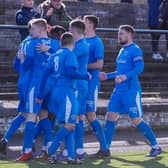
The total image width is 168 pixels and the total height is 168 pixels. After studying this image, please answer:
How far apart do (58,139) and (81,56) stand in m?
1.25

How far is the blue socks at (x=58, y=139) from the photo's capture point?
9891 mm

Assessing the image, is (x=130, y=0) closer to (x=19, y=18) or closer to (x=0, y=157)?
(x=19, y=18)

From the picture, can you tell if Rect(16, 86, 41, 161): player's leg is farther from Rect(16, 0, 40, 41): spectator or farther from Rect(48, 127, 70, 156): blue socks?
Rect(16, 0, 40, 41): spectator

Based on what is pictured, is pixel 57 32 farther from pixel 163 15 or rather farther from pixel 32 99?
pixel 163 15

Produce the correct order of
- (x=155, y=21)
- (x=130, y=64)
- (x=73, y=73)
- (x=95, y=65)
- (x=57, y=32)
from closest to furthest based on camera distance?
(x=73, y=73)
(x=57, y=32)
(x=95, y=65)
(x=130, y=64)
(x=155, y=21)

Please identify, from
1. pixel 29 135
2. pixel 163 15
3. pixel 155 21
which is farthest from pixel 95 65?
pixel 163 15

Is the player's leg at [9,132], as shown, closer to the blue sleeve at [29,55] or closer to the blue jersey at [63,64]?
the blue sleeve at [29,55]

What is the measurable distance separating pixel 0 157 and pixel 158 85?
6194mm

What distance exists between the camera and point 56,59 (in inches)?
391

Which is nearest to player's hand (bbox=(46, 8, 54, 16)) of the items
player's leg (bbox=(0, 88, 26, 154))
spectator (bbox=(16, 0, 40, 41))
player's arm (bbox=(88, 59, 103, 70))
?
spectator (bbox=(16, 0, 40, 41))

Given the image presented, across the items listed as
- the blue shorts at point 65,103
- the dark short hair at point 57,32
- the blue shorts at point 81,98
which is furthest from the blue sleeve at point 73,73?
the dark short hair at point 57,32

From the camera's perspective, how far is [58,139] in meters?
9.91

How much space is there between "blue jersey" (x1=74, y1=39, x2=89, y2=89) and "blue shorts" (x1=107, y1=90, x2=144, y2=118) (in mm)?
802

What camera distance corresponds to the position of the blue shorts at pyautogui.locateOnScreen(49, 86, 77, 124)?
9.85 meters
